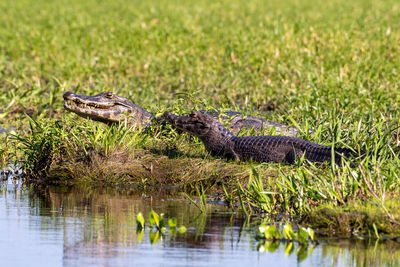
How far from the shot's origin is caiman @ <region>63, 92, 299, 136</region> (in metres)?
11.5

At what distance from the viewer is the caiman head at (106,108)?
11.5 m

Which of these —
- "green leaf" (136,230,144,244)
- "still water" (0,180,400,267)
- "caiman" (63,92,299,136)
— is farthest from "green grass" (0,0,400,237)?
"green leaf" (136,230,144,244)

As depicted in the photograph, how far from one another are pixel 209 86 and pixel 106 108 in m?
4.53

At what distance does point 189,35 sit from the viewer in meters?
21.9

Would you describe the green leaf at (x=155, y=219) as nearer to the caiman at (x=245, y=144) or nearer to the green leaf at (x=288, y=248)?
the green leaf at (x=288, y=248)

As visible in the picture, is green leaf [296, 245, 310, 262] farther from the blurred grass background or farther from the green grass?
the blurred grass background

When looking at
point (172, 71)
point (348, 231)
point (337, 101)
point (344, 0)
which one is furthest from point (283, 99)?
point (344, 0)

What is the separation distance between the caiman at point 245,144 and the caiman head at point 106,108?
115cm

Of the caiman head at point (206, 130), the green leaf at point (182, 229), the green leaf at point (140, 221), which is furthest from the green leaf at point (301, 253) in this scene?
the caiman head at point (206, 130)

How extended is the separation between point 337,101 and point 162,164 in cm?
485

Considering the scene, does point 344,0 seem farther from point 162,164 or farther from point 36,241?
point 36,241

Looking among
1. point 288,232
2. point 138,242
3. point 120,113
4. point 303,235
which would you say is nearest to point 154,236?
point 138,242

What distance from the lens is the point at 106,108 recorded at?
12008 mm

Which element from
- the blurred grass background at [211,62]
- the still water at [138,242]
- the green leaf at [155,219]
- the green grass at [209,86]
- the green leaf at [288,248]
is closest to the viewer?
the still water at [138,242]
